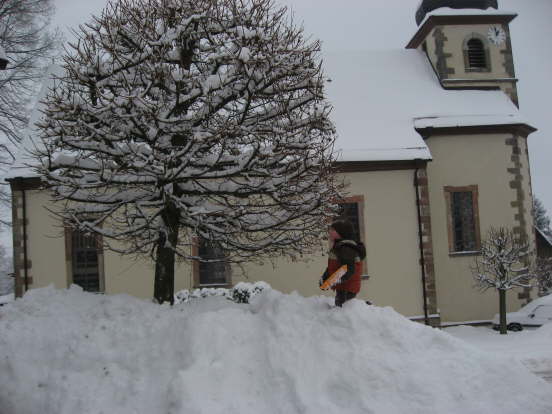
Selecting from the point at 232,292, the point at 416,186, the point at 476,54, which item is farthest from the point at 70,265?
the point at 476,54

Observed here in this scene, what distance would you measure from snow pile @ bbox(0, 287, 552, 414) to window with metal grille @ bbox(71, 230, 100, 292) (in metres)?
8.22

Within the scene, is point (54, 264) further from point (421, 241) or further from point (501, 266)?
point (501, 266)

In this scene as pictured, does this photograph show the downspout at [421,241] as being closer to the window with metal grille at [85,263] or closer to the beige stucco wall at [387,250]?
the beige stucco wall at [387,250]

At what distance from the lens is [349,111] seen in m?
17.1

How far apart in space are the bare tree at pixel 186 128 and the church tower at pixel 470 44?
12.7 meters

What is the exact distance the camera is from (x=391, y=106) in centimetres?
1748

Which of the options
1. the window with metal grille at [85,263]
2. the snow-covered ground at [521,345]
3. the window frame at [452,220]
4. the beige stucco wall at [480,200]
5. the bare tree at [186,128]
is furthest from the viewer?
the window frame at [452,220]

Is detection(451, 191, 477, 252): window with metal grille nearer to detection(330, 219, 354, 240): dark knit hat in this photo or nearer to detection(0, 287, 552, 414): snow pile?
detection(330, 219, 354, 240): dark knit hat

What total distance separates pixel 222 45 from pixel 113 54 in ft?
5.06

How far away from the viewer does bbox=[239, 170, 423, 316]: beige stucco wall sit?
1498cm

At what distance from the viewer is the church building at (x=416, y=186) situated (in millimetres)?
14523

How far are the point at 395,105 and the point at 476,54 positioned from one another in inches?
183

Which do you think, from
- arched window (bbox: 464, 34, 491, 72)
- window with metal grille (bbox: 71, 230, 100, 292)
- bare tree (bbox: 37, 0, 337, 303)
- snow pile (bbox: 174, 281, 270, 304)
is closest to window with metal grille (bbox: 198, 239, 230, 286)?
snow pile (bbox: 174, 281, 270, 304)

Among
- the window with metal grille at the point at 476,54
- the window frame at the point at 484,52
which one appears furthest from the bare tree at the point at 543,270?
the window with metal grille at the point at 476,54
